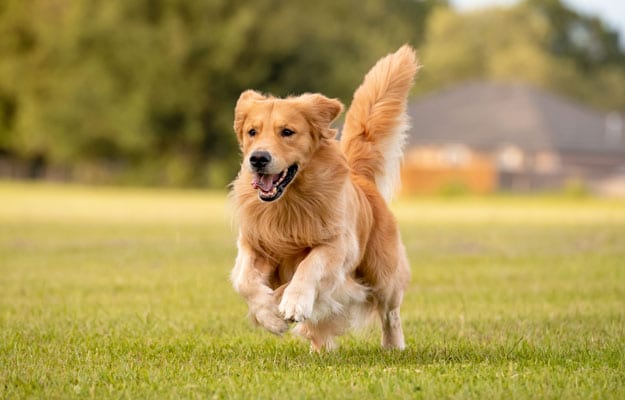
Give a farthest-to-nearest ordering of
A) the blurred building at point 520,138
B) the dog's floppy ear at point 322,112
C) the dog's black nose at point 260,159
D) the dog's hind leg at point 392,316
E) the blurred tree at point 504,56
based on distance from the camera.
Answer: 1. the blurred tree at point 504,56
2. the blurred building at point 520,138
3. the dog's hind leg at point 392,316
4. the dog's floppy ear at point 322,112
5. the dog's black nose at point 260,159

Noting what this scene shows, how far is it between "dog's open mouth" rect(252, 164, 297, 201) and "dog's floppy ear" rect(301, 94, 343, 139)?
1.22 ft

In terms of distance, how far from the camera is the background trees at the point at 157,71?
53688 millimetres

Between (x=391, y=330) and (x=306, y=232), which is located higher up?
Result: (x=306, y=232)

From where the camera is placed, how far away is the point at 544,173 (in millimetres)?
61188

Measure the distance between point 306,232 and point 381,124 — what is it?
5.82 feet

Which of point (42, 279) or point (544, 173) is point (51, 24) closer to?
point (544, 173)

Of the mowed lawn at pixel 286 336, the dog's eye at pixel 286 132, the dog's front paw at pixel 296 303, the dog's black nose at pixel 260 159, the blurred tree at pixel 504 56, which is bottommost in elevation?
the mowed lawn at pixel 286 336

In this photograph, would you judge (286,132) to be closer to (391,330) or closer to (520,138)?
(391,330)

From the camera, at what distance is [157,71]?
176 feet

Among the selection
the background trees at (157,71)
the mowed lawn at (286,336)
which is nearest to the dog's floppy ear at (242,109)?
the mowed lawn at (286,336)

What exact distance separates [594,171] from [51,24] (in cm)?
3394

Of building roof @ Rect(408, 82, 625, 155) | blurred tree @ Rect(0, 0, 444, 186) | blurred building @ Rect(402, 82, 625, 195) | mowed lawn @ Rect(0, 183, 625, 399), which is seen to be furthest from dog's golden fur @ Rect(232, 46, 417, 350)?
building roof @ Rect(408, 82, 625, 155)

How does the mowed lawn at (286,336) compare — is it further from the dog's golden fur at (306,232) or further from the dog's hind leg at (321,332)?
the dog's golden fur at (306,232)

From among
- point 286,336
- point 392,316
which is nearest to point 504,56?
point 286,336
